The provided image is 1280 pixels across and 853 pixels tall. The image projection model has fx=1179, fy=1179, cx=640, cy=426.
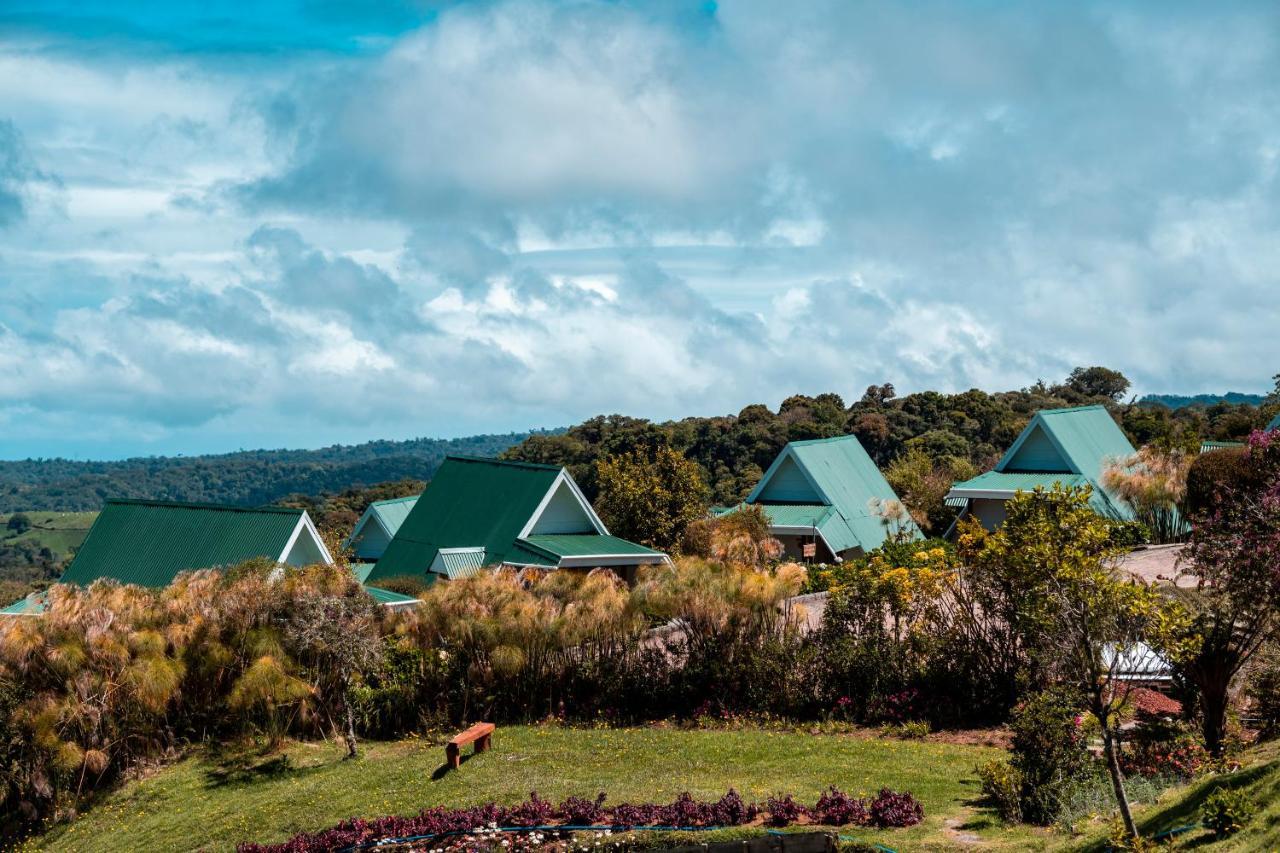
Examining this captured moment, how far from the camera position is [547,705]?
20422 millimetres

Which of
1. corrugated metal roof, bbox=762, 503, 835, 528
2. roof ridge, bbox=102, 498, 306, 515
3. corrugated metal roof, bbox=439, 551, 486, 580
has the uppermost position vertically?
corrugated metal roof, bbox=762, 503, 835, 528

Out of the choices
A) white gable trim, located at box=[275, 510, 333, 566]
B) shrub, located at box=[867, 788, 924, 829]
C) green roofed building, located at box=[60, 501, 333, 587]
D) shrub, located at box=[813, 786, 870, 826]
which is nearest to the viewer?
shrub, located at box=[867, 788, 924, 829]

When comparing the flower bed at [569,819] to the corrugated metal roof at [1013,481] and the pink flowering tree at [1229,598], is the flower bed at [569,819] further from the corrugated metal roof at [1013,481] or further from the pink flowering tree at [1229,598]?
the corrugated metal roof at [1013,481]

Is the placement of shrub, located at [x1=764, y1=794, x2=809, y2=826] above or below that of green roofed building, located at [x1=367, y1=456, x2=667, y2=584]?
below


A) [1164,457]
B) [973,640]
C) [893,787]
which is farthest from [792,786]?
[1164,457]

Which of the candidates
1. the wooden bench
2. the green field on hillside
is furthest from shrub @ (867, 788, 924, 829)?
the green field on hillside

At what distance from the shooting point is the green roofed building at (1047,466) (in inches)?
1494

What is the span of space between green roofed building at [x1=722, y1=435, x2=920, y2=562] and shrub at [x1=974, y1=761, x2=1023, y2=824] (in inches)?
934

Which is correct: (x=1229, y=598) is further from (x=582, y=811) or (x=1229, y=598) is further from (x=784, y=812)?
(x=582, y=811)

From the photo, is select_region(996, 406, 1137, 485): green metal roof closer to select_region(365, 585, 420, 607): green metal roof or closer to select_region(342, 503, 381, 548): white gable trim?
select_region(342, 503, 381, 548): white gable trim

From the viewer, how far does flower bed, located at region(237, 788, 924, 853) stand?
12820mm

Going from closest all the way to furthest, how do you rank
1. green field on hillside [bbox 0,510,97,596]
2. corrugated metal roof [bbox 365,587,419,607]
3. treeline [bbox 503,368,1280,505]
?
corrugated metal roof [bbox 365,587,419,607] < treeline [bbox 503,368,1280,505] < green field on hillside [bbox 0,510,97,596]

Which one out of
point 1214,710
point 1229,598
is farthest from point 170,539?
point 1229,598

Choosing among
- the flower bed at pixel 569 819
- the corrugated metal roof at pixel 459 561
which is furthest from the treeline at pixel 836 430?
the flower bed at pixel 569 819
